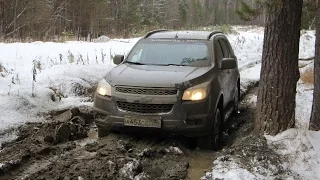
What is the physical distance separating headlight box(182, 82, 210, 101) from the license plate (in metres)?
0.52

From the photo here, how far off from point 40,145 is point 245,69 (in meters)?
10.3

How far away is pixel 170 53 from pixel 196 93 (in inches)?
56.5

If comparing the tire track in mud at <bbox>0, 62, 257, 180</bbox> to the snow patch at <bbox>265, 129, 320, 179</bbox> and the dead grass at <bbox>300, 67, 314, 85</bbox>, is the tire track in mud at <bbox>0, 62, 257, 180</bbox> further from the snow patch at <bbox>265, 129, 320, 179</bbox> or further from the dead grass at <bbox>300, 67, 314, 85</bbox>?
the dead grass at <bbox>300, 67, 314, 85</bbox>

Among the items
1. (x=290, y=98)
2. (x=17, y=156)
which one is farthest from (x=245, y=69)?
(x=17, y=156)

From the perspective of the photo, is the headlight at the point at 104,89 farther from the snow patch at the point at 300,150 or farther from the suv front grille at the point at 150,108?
the snow patch at the point at 300,150

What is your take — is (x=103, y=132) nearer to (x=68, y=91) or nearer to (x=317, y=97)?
(x=68, y=91)

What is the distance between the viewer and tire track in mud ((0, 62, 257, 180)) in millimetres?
4750

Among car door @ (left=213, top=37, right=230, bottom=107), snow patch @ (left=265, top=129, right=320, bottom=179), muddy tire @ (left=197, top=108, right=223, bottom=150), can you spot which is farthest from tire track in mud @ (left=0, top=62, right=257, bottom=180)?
snow patch @ (left=265, top=129, right=320, bottom=179)

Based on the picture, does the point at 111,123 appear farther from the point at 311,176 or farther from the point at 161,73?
the point at 311,176

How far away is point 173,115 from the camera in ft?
18.0

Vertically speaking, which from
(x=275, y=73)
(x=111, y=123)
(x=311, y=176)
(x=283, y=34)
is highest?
(x=283, y=34)

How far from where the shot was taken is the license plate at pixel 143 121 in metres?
5.46

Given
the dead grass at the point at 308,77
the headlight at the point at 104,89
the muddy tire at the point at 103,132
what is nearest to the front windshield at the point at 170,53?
the headlight at the point at 104,89

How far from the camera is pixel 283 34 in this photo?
5551 mm
